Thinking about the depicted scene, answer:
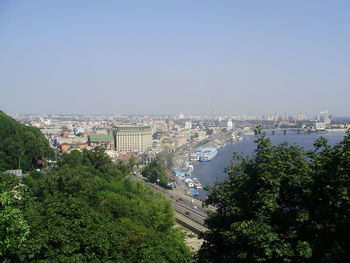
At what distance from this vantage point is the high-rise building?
43375 millimetres

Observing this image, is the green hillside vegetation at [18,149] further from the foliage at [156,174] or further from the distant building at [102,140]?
the distant building at [102,140]

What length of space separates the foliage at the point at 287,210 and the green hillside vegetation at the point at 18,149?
10878mm

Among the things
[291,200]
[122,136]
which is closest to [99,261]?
[291,200]

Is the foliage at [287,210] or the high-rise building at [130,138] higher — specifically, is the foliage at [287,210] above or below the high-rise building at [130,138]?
above

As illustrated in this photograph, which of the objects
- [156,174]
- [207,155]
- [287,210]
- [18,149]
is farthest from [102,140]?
[287,210]

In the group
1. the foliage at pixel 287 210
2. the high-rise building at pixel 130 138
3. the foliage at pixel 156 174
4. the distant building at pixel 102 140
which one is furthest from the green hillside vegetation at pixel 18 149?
the high-rise building at pixel 130 138

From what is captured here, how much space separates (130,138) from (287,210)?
40.9 metres

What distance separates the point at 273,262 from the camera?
128 inches

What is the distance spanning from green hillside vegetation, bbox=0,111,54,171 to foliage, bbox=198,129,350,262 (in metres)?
10.9

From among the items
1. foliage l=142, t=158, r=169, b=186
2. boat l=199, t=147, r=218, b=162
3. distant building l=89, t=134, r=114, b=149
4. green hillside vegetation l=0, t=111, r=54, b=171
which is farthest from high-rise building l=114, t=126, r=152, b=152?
green hillside vegetation l=0, t=111, r=54, b=171

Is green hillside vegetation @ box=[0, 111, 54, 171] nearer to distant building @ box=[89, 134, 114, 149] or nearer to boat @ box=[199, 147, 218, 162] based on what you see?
distant building @ box=[89, 134, 114, 149]

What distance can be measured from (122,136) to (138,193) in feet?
108

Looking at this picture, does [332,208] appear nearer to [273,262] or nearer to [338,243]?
[338,243]

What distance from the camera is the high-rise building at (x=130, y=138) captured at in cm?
4338
